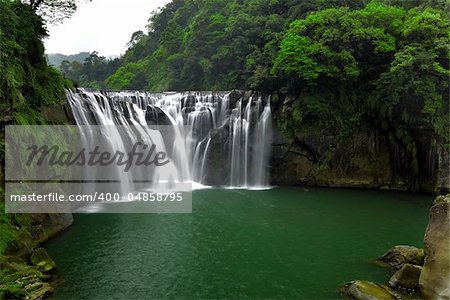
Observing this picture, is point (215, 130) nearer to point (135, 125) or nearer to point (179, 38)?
point (135, 125)

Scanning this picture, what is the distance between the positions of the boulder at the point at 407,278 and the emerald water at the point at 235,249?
55 cm

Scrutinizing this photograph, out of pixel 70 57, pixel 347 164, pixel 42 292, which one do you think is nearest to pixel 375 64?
pixel 347 164

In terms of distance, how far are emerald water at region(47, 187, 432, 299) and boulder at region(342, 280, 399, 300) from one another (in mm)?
367

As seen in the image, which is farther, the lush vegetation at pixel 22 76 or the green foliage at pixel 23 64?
the green foliage at pixel 23 64

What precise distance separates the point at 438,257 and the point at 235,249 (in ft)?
19.1

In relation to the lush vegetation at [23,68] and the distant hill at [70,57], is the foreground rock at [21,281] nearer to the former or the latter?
the lush vegetation at [23,68]

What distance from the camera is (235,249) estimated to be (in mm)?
11391

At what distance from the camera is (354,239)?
12.5 m

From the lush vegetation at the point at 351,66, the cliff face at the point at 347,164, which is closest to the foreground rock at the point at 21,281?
the cliff face at the point at 347,164

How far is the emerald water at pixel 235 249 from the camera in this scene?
877 cm

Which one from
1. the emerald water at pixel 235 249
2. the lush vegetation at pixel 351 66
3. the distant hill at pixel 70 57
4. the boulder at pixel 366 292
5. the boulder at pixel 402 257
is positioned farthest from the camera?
the distant hill at pixel 70 57

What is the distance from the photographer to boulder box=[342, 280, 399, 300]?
24.8 ft

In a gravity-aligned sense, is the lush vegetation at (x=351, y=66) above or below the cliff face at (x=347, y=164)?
above

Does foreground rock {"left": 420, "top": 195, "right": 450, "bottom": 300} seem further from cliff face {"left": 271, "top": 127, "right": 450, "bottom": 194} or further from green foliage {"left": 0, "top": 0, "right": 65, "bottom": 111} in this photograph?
cliff face {"left": 271, "top": 127, "right": 450, "bottom": 194}
